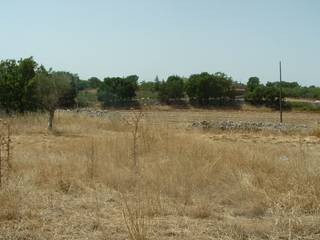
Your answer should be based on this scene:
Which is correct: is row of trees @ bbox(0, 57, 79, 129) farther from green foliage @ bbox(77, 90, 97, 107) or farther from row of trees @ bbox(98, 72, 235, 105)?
row of trees @ bbox(98, 72, 235, 105)

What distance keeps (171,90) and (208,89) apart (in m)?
5.44

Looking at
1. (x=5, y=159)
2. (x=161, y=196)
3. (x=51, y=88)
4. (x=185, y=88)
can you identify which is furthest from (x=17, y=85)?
(x=185, y=88)

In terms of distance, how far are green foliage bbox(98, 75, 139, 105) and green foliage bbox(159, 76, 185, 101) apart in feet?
12.9

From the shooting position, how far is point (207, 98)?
7462cm

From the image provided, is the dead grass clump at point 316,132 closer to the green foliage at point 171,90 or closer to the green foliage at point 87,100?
the green foliage at point 87,100

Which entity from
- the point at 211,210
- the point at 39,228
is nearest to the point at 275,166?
the point at 211,210

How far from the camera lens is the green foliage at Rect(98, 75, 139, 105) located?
69.2 m

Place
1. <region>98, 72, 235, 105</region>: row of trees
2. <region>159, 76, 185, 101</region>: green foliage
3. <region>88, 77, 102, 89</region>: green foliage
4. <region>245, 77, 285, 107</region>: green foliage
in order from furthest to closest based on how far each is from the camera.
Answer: <region>88, 77, 102, 89</region>: green foliage
<region>159, 76, 185, 101</region>: green foliage
<region>98, 72, 235, 105</region>: row of trees
<region>245, 77, 285, 107</region>: green foliage

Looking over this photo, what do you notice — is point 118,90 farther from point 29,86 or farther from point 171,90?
point 29,86

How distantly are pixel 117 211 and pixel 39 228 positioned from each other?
3.51ft

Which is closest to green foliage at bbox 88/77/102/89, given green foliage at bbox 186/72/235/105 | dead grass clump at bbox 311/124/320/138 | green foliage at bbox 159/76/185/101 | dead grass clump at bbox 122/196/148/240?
green foliage at bbox 159/76/185/101

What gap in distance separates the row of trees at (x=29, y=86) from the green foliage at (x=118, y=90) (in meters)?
40.3

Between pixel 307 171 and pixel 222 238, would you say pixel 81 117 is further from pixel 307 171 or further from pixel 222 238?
pixel 222 238

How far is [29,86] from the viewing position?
25844mm
